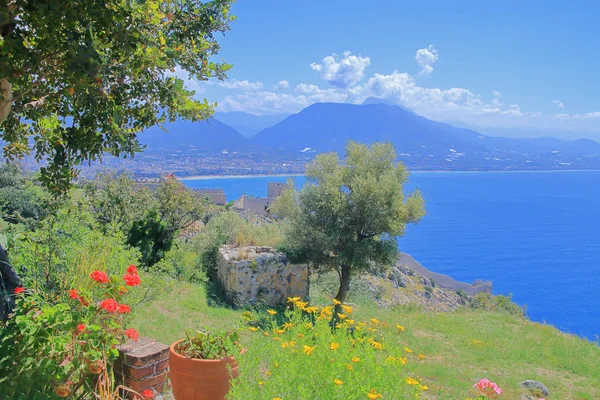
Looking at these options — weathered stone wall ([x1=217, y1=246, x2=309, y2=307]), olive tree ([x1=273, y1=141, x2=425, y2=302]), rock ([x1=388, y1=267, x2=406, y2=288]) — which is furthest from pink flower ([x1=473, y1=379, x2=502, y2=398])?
rock ([x1=388, y1=267, x2=406, y2=288])

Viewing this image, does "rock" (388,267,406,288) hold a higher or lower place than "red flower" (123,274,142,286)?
lower

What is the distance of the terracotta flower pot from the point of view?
342cm

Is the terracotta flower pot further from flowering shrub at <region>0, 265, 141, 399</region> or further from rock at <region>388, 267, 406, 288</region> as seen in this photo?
rock at <region>388, 267, 406, 288</region>

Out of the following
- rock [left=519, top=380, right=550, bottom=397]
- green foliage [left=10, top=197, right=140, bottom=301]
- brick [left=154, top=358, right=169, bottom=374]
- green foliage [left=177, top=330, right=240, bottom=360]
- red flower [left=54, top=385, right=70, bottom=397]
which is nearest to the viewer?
red flower [left=54, top=385, right=70, bottom=397]

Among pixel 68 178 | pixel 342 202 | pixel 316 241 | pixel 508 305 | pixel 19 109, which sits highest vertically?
pixel 19 109

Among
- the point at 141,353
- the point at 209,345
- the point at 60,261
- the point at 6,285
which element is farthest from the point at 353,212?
the point at 6,285

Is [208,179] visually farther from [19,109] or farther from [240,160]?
[19,109]

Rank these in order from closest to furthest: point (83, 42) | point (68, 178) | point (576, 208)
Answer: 1. point (83, 42)
2. point (68, 178)
3. point (576, 208)

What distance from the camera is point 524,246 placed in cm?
8256

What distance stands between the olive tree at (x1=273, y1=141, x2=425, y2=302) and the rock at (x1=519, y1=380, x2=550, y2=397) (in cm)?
648

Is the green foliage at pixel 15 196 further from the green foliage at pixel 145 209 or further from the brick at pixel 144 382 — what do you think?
the brick at pixel 144 382

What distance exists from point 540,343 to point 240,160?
171 metres

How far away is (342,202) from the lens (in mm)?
13758

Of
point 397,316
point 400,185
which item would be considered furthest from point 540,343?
point 400,185
